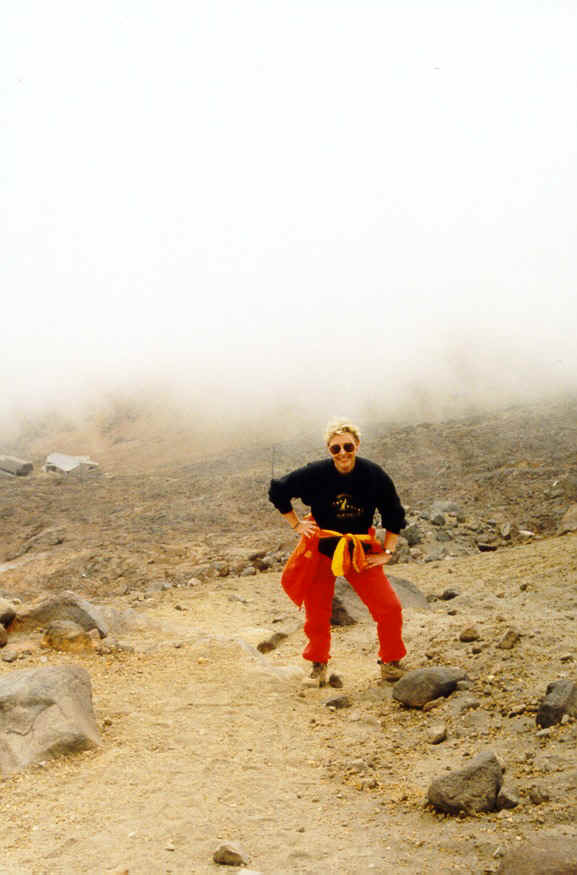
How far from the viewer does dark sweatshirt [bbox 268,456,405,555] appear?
4324 mm

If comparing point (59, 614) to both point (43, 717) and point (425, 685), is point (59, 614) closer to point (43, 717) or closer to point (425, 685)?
point (43, 717)

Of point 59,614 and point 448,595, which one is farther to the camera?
point 448,595

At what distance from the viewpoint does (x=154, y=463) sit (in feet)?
56.7

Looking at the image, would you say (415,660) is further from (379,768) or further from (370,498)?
(379,768)

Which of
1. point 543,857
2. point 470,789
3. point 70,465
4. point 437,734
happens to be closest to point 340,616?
point 437,734

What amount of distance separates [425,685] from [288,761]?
903mm

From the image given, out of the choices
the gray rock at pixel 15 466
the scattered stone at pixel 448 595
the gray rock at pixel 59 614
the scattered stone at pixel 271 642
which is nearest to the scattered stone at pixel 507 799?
the scattered stone at pixel 271 642

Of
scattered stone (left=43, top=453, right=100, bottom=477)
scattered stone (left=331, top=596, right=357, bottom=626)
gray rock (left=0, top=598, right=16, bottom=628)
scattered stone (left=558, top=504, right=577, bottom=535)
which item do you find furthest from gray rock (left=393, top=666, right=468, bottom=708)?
scattered stone (left=43, top=453, right=100, bottom=477)

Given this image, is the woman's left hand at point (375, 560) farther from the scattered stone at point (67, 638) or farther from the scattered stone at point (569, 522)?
the scattered stone at point (569, 522)

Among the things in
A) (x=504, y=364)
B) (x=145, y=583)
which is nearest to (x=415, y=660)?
(x=145, y=583)

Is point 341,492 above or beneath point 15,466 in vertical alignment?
above

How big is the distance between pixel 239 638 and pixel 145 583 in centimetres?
326

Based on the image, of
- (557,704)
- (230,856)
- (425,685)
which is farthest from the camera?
(425,685)

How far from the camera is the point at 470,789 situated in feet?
9.00
